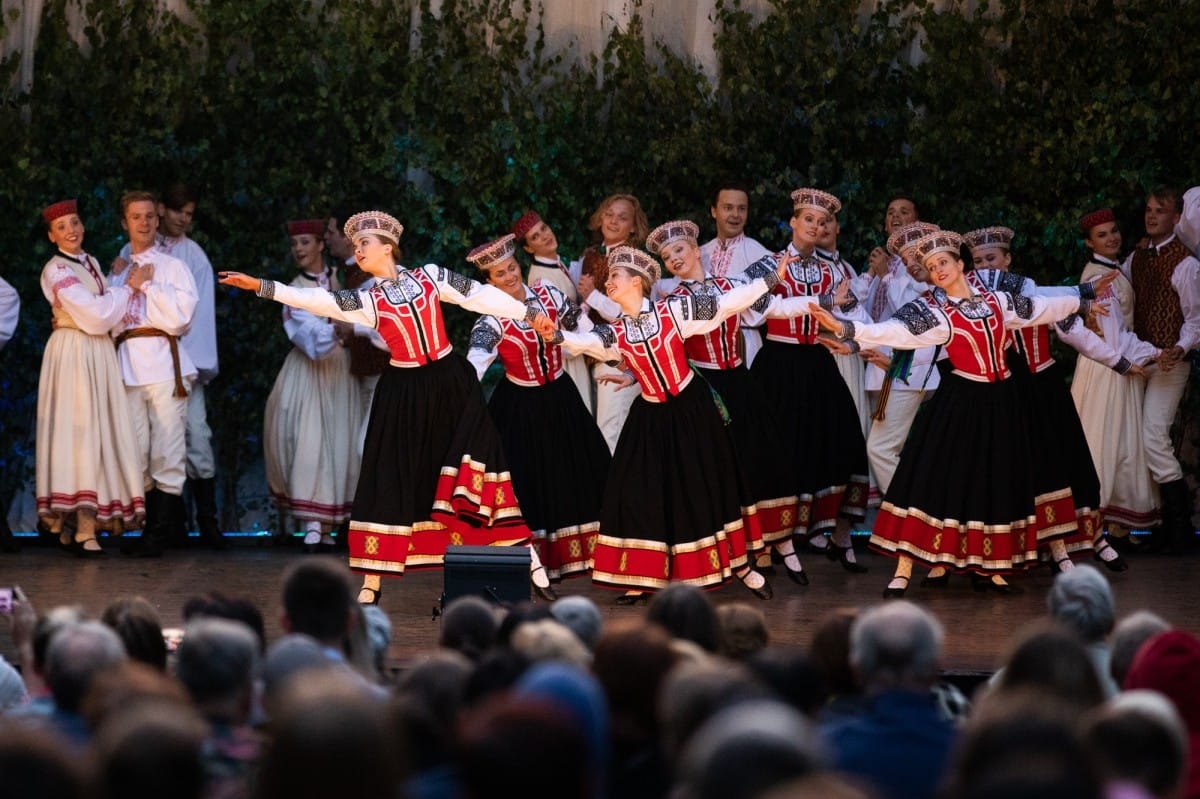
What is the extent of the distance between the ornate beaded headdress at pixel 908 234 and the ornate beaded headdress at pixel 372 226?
6.67ft

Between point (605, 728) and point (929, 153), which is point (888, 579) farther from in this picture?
point (605, 728)

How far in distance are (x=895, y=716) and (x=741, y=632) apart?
943 millimetres

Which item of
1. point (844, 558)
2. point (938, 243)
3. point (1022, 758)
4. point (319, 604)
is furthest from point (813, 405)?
point (1022, 758)

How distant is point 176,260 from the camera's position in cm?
817

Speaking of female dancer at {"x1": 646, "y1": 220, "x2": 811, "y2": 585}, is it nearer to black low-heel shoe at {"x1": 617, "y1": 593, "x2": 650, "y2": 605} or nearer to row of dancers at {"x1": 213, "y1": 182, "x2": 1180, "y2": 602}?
row of dancers at {"x1": 213, "y1": 182, "x2": 1180, "y2": 602}

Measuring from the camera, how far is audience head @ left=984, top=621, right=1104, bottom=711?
10.5ft

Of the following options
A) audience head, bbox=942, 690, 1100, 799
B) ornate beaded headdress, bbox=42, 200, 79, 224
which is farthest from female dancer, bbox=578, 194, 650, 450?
audience head, bbox=942, 690, 1100, 799

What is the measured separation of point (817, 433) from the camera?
7770 mm

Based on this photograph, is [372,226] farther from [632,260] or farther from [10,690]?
[10,690]

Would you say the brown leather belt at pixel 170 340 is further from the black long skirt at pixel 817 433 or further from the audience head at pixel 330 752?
the audience head at pixel 330 752

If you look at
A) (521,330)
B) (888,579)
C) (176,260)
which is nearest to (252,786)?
(521,330)

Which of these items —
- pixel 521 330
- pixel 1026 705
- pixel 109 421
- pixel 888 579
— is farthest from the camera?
pixel 109 421

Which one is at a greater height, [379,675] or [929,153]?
[929,153]

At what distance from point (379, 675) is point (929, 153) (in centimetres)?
565
